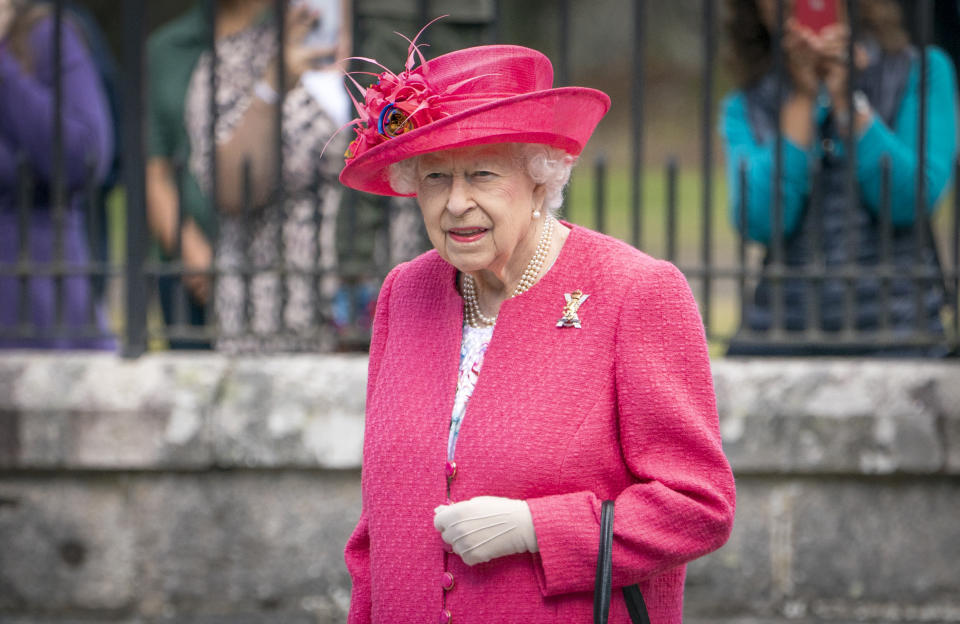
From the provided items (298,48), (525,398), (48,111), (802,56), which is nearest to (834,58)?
(802,56)

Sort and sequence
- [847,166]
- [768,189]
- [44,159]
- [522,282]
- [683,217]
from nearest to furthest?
[522,282] → [847,166] → [768,189] → [44,159] → [683,217]

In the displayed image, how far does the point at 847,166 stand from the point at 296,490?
7.38ft

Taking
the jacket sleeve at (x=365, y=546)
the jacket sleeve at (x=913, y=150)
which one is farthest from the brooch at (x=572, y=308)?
the jacket sleeve at (x=913, y=150)

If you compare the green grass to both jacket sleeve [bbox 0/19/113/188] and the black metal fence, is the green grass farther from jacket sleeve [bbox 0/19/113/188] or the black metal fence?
jacket sleeve [bbox 0/19/113/188]

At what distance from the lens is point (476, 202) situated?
2.14 meters

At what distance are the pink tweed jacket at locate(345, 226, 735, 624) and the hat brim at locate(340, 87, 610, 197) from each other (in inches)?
9.3

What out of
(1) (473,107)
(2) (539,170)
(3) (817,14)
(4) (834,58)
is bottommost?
(2) (539,170)

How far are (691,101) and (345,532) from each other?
44.0ft

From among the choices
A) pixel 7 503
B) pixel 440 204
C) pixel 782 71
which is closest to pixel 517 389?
pixel 440 204

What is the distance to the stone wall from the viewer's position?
4.05 metres

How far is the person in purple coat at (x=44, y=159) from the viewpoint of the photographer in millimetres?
4512

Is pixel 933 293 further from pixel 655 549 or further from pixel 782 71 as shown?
pixel 655 549

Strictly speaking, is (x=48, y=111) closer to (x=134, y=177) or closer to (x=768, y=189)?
(x=134, y=177)

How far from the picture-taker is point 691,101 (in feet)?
54.6
